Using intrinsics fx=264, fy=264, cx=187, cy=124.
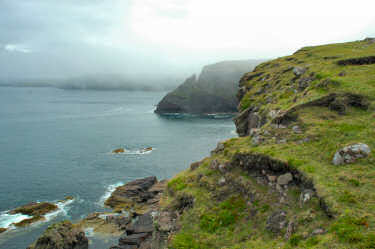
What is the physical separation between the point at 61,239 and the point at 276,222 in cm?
3614

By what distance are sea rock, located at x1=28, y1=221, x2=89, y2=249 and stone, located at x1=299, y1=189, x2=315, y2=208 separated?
37575mm

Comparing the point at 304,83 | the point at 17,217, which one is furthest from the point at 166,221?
the point at 17,217

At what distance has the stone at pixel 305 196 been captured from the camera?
15398 millimetres

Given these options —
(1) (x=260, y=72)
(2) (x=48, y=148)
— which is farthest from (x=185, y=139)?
(1) (x=260, y=72)

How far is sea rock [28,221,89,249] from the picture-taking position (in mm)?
39375

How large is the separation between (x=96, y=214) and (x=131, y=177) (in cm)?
2147

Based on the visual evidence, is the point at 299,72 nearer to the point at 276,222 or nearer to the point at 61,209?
the point at 276,222

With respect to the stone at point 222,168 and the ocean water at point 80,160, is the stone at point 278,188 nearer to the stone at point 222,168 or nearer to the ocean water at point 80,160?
the stone at point 222,168

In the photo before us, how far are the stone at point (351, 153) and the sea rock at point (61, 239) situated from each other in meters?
→ 39.6

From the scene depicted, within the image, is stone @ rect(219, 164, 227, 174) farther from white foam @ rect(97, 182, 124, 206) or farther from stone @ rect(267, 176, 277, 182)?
white foam @ rect(97, 182, 124, 206)

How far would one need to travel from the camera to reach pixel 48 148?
102 meters

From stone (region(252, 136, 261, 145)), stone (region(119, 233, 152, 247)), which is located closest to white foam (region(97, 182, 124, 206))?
stone (region(119, 233, 152, 247))

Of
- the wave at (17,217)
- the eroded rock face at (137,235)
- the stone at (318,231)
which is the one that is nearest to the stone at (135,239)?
the eroded rock face at (137,235)

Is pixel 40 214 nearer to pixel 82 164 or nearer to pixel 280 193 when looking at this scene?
pixel 82 164
